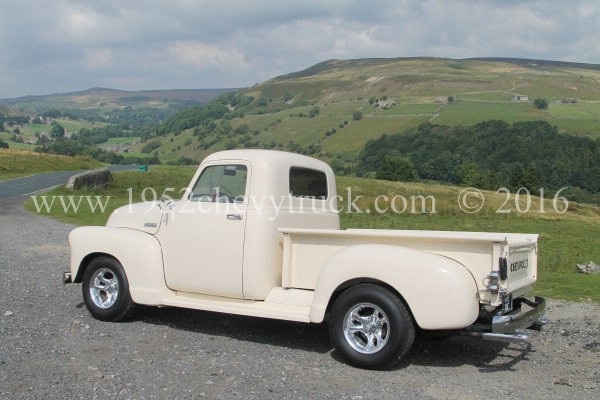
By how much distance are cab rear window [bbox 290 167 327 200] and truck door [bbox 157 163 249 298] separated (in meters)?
0.71

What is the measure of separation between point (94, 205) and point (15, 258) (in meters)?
14.4

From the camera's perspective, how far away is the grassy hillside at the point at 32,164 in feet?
170

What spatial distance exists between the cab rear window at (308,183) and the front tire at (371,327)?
2.11 m

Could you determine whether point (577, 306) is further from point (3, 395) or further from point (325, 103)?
point (325, 103)

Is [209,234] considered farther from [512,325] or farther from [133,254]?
[512,325]

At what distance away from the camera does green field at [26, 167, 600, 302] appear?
13.0 metres

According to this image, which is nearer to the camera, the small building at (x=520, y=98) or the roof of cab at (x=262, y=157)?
the roof of cab at (x=262, y=157)

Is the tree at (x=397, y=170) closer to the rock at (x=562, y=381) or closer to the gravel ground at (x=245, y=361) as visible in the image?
the gravel ground at (x=245, y=361)

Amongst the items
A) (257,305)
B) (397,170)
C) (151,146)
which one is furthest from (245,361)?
(151,146)

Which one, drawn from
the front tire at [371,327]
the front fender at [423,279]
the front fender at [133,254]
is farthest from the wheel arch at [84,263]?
the front fender at [423,279]

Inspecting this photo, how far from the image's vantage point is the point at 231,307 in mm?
7875

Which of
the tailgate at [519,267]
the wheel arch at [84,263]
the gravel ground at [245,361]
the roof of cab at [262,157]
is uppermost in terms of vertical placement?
the roof of cab at [262,157]

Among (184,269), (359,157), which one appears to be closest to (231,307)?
(184,269)

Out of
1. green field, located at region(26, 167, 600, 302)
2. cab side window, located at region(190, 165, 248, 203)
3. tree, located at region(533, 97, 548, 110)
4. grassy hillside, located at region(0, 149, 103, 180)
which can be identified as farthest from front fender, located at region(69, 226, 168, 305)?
tree, located at region(533, 97, 548, 110)
